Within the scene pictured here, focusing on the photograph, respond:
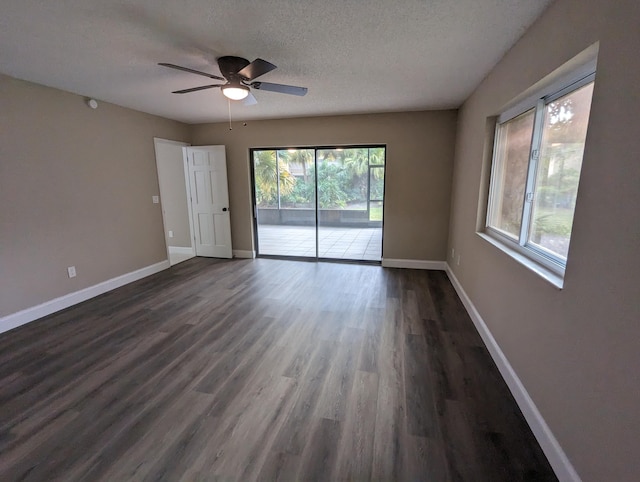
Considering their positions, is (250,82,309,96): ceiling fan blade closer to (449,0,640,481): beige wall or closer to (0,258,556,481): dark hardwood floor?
(449,0,640,481): beige wall

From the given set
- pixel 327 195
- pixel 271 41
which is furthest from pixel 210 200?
pixel 271 41

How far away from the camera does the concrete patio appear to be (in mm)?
5766

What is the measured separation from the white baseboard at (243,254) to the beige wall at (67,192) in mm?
1508

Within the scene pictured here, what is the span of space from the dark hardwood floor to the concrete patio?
2.24m

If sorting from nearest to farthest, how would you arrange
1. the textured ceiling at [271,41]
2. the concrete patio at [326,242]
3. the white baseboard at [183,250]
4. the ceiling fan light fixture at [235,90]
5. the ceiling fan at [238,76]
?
the textured ceiling at [271,41], the ceiling fan at [238,76], the ceiling fan light fixture at [235,90], the concrete patio at [326,242], the white baseboard at [183,250]

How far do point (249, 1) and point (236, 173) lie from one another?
12.7 feet

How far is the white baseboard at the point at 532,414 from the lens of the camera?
4.63 feet

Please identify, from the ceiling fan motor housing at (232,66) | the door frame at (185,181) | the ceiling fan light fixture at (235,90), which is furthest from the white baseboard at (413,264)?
the door frame at (185,181)

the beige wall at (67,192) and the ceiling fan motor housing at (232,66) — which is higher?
the ceiling fan motor housing at (232,66)

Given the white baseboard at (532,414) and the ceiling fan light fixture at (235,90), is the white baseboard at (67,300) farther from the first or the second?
the white baseboard at (532,414)

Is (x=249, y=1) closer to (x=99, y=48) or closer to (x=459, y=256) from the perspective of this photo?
(x=99, y=48)

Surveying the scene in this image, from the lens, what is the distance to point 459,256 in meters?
3.92

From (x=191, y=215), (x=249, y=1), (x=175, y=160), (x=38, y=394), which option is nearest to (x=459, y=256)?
(x=249, y=1)

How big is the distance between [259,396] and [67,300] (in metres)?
2.98
